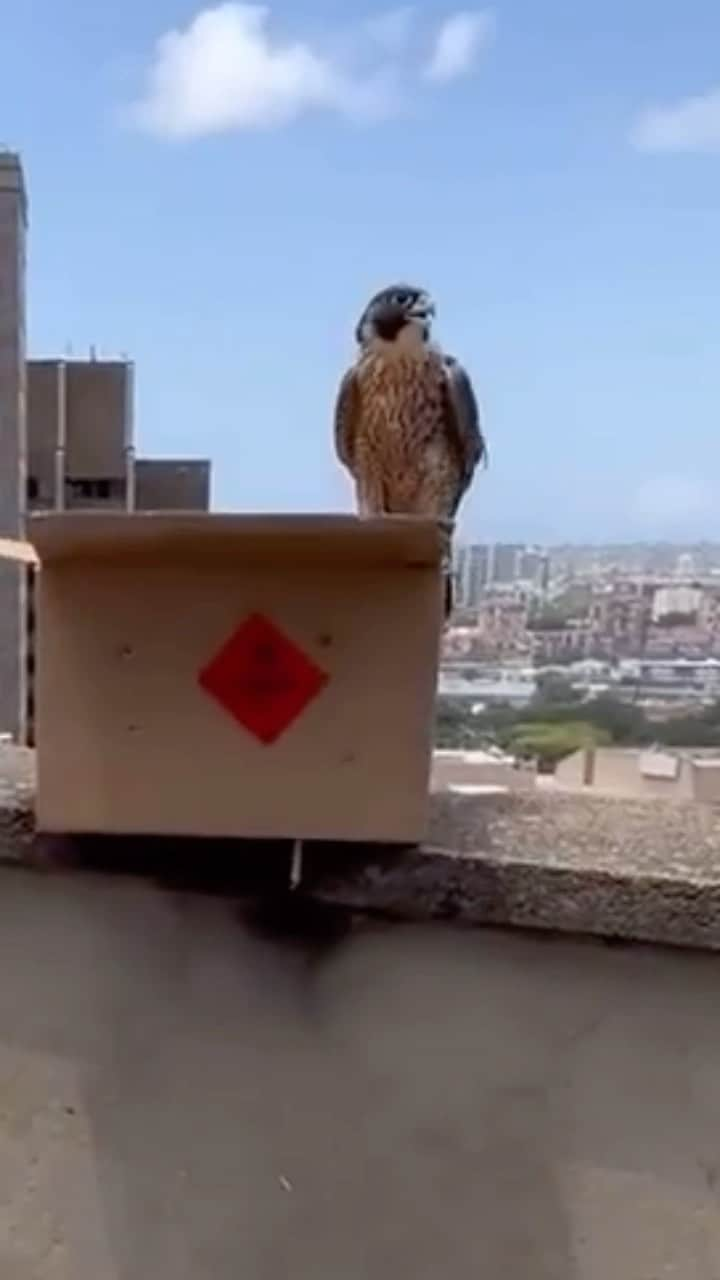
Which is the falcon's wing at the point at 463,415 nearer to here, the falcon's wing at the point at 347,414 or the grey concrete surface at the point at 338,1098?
Answer: the falcon's wing at the point at 347,414

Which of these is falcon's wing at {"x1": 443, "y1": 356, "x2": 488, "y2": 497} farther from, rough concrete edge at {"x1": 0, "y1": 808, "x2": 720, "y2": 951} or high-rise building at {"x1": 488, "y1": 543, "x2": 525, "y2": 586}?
rough concrete edge at {"x1": 0, "y1": 808, "x2": 720, "y2": 951}

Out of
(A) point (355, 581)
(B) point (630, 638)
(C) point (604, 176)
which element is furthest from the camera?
(C) point (604, 176)

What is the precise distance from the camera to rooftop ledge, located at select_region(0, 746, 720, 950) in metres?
0.85

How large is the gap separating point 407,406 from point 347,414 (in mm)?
60

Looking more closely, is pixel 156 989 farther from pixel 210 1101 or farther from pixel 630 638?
pixel 630 638

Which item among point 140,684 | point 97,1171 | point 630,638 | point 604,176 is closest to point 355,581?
point 140,684

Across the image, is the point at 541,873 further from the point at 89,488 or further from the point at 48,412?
the point at 48,412

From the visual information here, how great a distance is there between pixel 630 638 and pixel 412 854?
1004mm

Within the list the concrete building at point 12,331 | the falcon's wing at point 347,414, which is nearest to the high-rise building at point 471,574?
the falcon's wing at point 347,414

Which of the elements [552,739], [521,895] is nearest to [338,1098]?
[521,895]

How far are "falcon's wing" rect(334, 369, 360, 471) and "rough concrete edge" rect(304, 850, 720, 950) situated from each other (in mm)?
655

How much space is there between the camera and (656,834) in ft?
3.06

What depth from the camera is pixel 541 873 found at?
2.87 feet

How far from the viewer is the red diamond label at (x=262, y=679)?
2.87 feet
